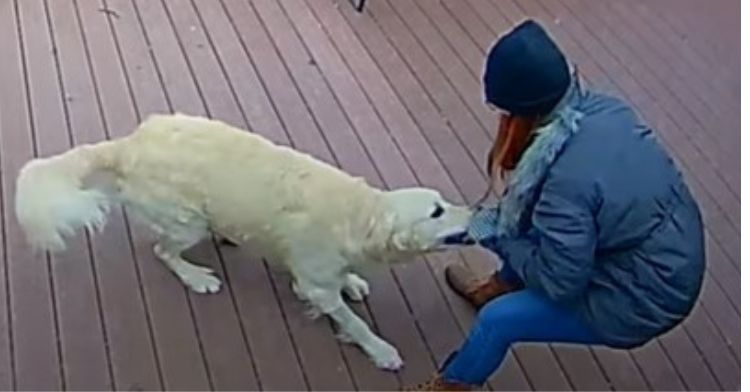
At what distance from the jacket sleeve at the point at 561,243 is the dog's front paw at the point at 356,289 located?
54cm

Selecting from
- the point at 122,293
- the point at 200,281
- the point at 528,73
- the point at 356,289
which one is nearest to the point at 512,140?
the point at 528,73

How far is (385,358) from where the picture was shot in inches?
95.7

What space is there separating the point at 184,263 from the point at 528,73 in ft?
3.19

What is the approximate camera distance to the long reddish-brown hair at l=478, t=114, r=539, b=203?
2033 millimetres

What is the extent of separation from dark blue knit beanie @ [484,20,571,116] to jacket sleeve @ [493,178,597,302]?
0.42 feet

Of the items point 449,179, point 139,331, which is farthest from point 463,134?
point 139,331

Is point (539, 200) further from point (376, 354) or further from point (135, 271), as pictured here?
point (135, 271)

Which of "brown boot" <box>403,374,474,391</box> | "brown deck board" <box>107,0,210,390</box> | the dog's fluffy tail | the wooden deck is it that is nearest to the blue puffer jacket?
"brown boot" <box>403,374,474,391</box>

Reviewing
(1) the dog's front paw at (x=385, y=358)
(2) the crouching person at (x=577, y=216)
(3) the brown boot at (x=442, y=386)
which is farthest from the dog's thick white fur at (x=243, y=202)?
(2) the crouching person at (x=577, y=216)

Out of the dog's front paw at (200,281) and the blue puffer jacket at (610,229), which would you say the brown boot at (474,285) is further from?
the dog's front paw at (200,281)

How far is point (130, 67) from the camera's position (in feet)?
11.0

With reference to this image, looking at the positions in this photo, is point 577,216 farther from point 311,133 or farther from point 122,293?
point 311,133

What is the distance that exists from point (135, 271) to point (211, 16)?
1.30 m

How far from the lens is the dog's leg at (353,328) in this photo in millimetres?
2434
